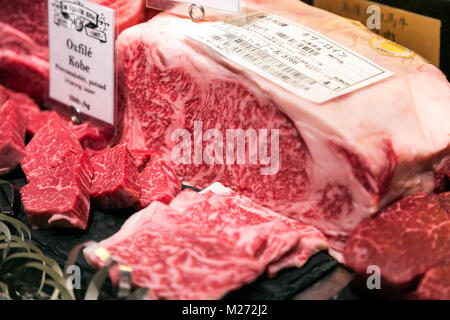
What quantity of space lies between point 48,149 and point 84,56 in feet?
1.57

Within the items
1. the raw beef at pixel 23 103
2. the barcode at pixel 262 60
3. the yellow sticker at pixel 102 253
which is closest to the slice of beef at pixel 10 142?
the raw beef at pixel 23 103

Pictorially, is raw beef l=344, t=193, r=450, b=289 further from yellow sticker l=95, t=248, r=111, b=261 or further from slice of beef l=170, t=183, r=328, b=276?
yellow sticker l=95, t=248, r=111, b=261

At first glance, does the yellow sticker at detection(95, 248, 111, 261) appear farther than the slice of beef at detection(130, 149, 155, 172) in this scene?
No

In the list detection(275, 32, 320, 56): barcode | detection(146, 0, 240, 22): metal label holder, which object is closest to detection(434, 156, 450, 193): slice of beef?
detection(275, 32, 320, 56): barcode

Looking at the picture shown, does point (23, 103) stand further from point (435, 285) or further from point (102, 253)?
point (435, 285)

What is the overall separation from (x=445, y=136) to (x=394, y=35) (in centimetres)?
54

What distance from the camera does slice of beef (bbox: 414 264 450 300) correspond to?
1590mm

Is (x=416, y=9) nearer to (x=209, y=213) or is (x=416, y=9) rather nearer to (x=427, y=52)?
(x=427, y=52)

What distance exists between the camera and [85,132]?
2627 mm

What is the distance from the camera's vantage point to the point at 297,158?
2.03 meters

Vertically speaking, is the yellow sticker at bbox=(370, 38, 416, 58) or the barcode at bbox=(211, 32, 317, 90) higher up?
the yellow sticker at bbox=(370, 38, 416, 58)

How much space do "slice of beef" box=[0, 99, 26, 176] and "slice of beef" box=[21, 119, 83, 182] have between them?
48 mm

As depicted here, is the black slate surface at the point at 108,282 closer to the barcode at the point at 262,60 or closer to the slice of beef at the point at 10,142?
the slice of beef at the point at 10,142

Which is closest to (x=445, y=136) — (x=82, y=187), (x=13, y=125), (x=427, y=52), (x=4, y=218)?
(x=427, y=52)
